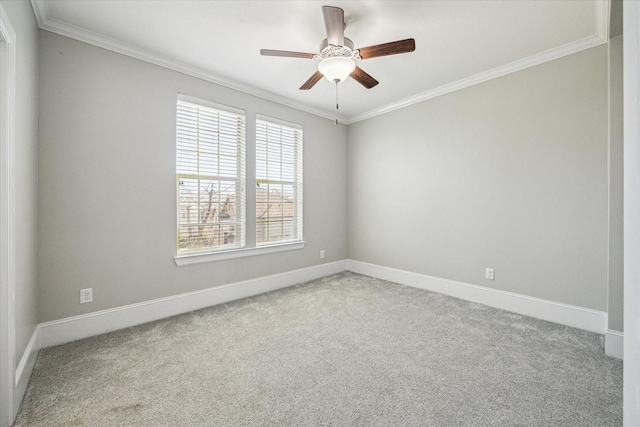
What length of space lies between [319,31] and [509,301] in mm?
3352

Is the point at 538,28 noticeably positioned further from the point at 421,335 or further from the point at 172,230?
the point at 172,230

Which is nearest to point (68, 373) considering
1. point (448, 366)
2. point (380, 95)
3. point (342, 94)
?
point (448, 366)

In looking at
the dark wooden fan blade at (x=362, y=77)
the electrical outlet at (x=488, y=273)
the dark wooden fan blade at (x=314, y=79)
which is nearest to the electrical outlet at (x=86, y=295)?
the dark wooden fan blade at (x=314, y=79)

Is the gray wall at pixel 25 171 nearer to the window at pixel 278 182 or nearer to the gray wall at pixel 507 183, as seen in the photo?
the window at pixel 278 182

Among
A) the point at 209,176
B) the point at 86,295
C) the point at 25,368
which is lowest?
the point at 25,368

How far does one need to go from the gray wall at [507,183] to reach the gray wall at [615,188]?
35 centimetres

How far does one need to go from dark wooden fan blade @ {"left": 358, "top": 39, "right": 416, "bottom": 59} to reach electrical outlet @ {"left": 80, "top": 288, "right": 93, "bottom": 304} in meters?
3.07

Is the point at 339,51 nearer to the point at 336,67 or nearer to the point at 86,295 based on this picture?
the point at 336,67

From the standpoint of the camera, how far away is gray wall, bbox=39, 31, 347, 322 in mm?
2252

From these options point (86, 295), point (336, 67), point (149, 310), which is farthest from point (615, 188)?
point (86, 295)

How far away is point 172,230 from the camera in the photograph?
288 centimetres

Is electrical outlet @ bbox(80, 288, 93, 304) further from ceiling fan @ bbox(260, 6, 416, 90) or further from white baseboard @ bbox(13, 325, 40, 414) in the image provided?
ceiling fan @ bbox(260, 6, 416, 90)

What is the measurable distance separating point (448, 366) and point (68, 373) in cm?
266

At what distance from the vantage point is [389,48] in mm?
2049
